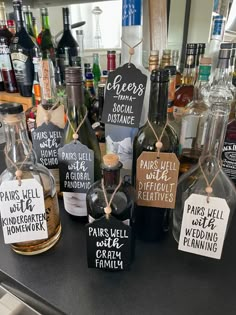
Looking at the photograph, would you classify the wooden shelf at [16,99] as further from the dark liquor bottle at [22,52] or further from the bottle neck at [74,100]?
the bottle neck at [74,100]

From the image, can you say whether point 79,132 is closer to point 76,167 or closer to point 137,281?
point 76,167

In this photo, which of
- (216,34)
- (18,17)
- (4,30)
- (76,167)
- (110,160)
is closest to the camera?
(110,160)

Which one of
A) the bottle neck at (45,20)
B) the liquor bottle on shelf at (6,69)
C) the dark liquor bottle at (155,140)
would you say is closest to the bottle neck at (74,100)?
the dark liquor bottle at (155,140)

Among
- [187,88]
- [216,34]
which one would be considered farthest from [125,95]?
[216,34]

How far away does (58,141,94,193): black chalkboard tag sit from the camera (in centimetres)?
44

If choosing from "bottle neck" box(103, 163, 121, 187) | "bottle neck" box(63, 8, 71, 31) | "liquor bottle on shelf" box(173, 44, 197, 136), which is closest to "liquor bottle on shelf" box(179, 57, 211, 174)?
"liquor bottle on shelf" box(173, 44, 197, 136)

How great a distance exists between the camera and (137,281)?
388 mm

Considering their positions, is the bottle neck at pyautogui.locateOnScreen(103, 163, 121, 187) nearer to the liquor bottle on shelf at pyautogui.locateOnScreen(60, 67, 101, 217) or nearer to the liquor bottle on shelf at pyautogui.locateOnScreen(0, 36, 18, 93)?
the liquor bottle on shelf at pyautogui.locateOnScreen(60, 67, 101, 217)

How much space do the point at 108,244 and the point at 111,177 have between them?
0.34ft

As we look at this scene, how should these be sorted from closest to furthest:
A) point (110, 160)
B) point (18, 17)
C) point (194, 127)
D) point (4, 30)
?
point (110, 160)
point (194, 127)
point (18, 17)
point (4, 30)

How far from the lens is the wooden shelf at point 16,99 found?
1.08 m

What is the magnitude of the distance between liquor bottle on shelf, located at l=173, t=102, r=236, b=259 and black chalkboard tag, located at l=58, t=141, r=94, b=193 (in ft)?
0.60

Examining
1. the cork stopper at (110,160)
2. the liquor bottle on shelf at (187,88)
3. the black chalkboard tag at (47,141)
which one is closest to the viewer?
the cork stopper at (110,160)

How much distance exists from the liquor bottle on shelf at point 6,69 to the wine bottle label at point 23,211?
2.97ft
